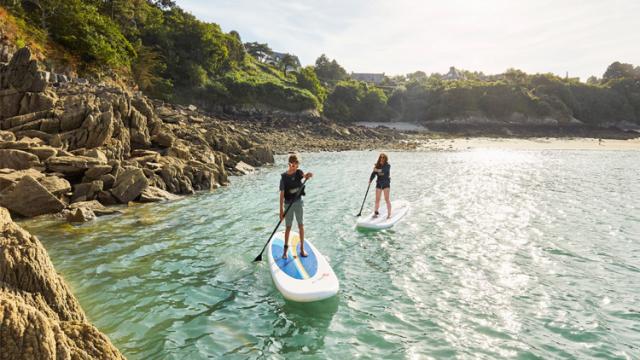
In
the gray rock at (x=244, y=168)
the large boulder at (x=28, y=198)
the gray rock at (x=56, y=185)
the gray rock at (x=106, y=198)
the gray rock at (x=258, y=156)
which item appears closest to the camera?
the large boulder at (x=28, y=198)

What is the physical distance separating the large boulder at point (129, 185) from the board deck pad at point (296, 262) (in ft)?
31.8

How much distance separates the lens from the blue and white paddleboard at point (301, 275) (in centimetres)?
775

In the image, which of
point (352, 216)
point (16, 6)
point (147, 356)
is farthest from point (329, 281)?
point (16, 6)

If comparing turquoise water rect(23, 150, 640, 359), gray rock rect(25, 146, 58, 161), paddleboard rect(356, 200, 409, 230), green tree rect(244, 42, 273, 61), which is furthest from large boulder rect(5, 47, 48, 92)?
green tree rect(244, 42, 273, 61)

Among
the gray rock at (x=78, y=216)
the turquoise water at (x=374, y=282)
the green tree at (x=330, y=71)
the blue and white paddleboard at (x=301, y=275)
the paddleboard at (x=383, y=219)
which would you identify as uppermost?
the green tree at (x=330, y=71)

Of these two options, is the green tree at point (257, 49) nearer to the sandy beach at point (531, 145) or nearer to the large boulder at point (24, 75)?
the sandy beach at point (531, 145)

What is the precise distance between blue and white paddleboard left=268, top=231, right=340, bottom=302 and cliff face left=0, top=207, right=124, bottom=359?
3.98 metres

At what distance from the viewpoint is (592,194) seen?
21.8 metres

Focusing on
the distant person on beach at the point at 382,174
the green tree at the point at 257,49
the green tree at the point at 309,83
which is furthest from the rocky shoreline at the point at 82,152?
the green tree at the point at 257,49

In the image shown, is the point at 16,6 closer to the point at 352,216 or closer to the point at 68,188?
the point at 68,188

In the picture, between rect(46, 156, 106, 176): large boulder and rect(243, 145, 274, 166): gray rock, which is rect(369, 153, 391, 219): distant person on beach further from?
rect(243, 145, 274, 166): gray rock

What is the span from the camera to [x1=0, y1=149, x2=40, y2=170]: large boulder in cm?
1536

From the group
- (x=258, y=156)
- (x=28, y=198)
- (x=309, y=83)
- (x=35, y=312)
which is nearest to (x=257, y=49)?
(x=309, y=83)

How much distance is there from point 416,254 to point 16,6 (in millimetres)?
45468
